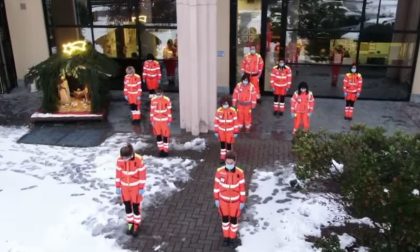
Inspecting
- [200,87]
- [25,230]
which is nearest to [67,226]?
[25,230]

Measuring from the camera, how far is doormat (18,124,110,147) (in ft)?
38.9

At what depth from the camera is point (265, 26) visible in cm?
1458

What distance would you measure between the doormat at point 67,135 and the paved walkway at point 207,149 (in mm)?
585

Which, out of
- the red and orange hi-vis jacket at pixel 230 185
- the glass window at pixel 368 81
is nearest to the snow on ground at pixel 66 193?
the red and orange hi-vis jacket at pixel 230 185

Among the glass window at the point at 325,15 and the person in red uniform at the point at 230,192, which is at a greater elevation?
the glass window at the point at 325,15

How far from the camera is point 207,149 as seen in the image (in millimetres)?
11438

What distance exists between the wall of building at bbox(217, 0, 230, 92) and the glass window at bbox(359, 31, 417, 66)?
433cm

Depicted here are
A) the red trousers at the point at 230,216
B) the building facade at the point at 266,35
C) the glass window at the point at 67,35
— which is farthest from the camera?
the glass window at the point at 67,35

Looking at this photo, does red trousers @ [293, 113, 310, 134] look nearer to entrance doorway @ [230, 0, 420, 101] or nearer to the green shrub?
entrance doorway @ [230, 0, 420, 101]

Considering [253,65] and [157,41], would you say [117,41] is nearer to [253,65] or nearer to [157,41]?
[157,41]

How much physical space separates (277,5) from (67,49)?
6629mm

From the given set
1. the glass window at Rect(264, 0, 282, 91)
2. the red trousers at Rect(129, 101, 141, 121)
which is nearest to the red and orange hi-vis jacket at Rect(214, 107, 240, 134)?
the red trousers at Rect(129, 101, 141, 121)

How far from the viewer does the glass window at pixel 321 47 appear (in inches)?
573

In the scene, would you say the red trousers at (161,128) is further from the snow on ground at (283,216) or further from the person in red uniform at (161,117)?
the snow on ground at (283,216)
